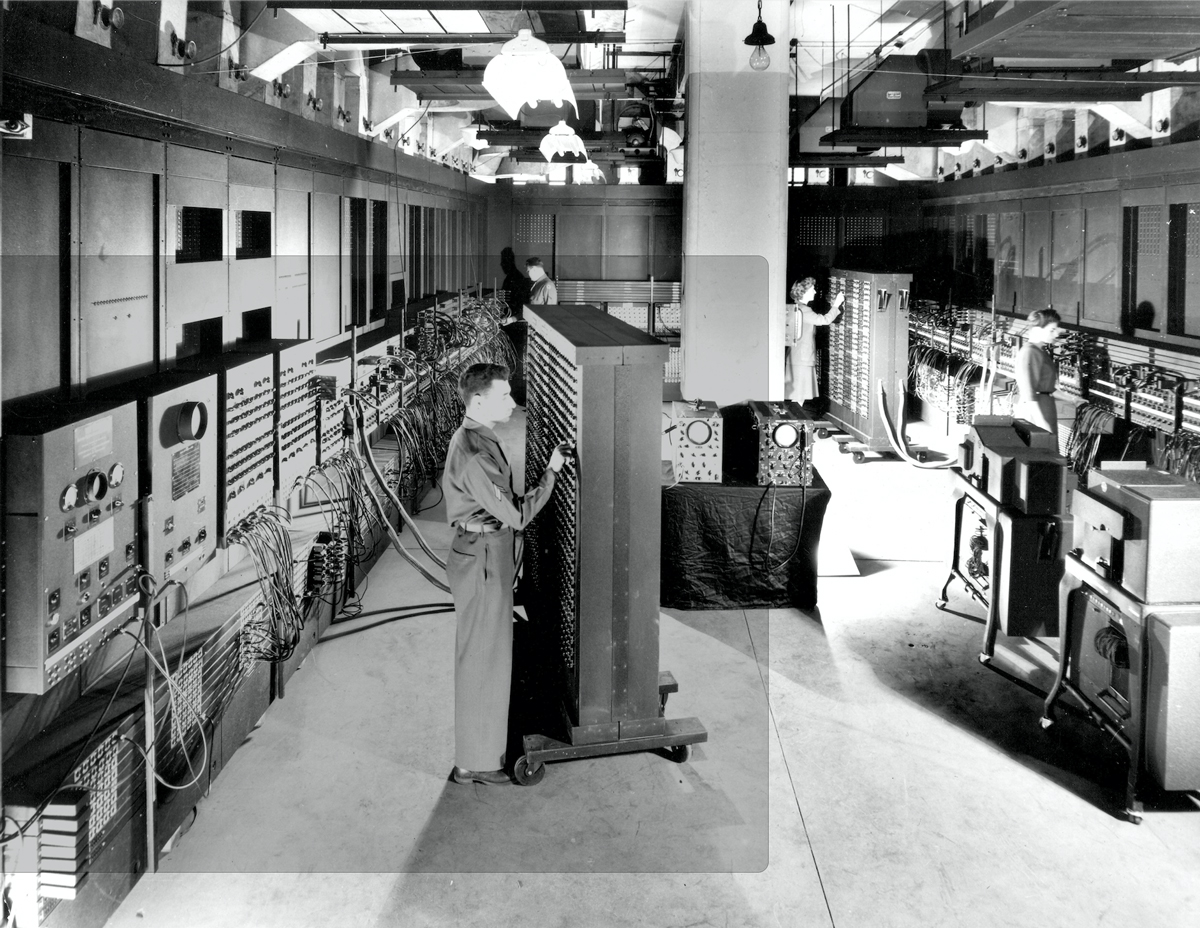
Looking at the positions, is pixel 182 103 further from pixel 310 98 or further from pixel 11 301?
pixel 310 98

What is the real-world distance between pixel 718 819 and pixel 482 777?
1005 mm

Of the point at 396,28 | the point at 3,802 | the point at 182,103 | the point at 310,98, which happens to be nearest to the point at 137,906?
the point at 3,802

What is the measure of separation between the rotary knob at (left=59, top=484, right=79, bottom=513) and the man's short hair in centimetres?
165

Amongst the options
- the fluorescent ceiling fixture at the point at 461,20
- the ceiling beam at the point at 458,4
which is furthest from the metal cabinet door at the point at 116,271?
the fluorescent ceiling fixture at the point at 461,20

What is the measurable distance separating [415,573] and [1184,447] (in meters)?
5.52

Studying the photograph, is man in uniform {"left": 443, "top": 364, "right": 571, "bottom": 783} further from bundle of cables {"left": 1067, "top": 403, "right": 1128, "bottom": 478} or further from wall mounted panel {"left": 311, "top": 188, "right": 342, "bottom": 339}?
bundle of cables {"left": 1067, "top": 403, "right": 1128, "bottom": 478}

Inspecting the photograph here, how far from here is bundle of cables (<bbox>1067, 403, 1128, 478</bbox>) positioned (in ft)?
27.6

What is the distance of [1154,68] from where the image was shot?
815cm

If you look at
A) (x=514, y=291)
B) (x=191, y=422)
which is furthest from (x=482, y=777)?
(x=514, y=291)

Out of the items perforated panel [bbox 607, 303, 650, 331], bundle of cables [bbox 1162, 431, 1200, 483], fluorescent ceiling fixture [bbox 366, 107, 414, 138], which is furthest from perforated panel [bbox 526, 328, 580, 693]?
perforated panel [bbox 607, 303, 650, 331]

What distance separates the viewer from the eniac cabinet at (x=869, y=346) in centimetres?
1115

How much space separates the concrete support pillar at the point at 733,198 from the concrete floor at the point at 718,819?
13.1 feet

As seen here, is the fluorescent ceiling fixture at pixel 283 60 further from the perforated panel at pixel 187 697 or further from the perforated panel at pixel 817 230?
the perforated panel at pixel 817 230

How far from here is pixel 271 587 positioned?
15.2 feet
